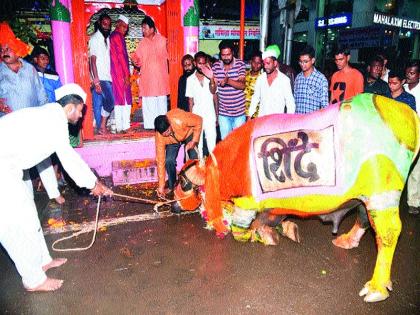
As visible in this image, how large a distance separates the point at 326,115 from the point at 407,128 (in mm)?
677

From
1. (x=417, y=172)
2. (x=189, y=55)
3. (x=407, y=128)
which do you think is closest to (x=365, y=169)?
(x=407, y=128)

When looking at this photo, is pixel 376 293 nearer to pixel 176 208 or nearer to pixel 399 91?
pixel 176 208

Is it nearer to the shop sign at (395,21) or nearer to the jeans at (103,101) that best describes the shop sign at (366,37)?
the shop sign at (395,21)

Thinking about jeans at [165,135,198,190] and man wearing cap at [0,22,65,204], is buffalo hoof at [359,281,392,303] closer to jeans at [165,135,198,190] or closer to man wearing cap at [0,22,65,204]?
jeans at [165,135,198,190]

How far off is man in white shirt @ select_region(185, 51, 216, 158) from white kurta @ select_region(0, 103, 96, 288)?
9.21 ft

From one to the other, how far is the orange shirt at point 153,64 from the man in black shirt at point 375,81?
3718 millimetres

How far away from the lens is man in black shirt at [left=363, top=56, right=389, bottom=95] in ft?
16.6

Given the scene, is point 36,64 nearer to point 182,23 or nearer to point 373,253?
point 182,23

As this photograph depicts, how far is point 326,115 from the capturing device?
3.01 metres

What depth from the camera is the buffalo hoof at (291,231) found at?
4070 millimetres

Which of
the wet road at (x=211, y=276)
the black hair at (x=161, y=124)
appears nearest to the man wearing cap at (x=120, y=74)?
the black hair at (x=161, y=124)

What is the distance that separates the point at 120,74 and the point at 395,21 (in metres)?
20.8

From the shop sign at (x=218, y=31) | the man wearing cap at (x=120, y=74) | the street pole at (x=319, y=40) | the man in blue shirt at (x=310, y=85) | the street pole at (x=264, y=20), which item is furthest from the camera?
the street pole at (x=319, y=40)

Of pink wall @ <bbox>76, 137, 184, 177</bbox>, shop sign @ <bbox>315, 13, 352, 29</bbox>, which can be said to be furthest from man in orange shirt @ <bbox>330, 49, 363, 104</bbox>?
shop sign @ <bbox>315, 13, 352, 29</bbox>
